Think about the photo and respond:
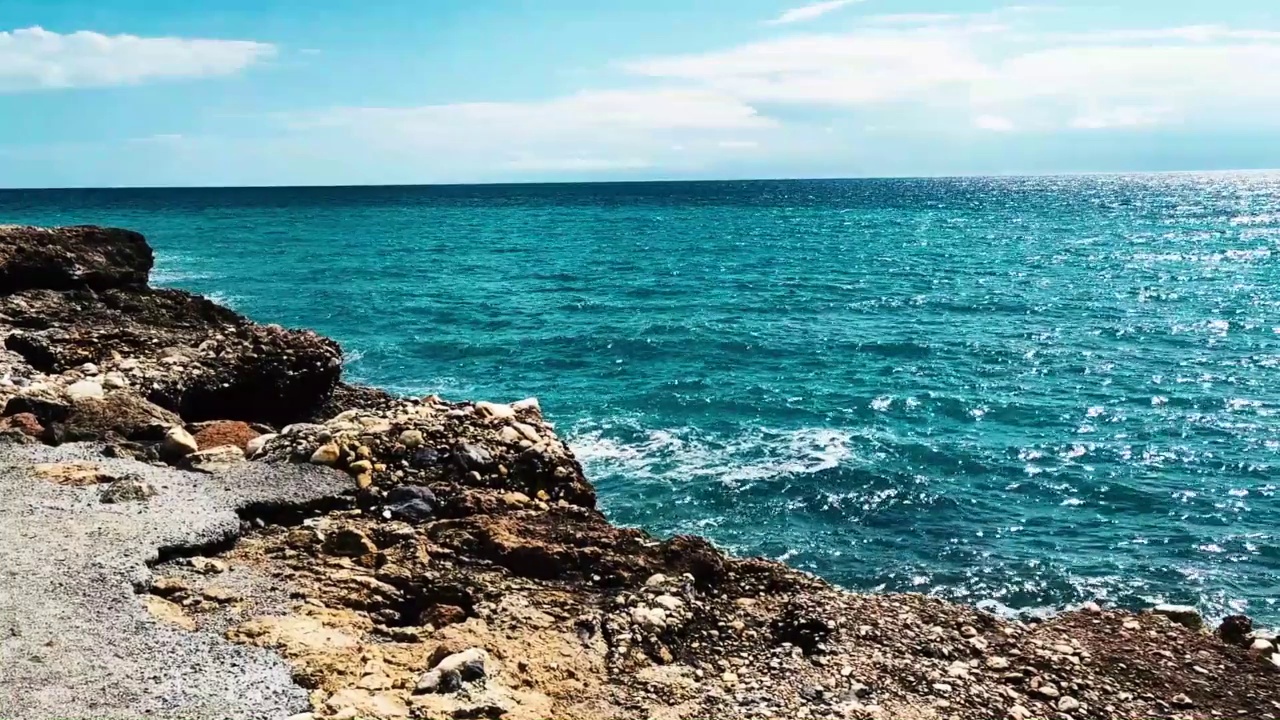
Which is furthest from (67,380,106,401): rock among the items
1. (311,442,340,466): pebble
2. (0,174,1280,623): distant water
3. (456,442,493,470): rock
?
(0,174,1280,623): distant water

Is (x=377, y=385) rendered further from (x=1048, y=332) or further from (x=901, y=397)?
(x=1048, y=332)

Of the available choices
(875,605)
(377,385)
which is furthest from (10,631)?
(377,385)

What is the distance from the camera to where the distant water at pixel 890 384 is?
17.1 meters

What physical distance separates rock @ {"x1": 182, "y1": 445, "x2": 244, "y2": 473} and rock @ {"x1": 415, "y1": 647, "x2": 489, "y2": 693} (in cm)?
556

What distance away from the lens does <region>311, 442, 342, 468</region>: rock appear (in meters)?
12.1

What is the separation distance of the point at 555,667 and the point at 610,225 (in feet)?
295

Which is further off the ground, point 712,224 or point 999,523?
point 712,224

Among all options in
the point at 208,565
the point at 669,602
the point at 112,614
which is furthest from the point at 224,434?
the point at 669,602

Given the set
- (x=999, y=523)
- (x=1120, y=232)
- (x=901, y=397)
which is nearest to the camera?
(x=999, y=523)

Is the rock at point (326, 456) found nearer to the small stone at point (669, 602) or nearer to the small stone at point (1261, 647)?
the small stone at point (669, 602)

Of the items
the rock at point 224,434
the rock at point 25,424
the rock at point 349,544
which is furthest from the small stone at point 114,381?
the rock at point 349,544

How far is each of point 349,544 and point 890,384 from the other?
20.7 m

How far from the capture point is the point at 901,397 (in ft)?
85.6

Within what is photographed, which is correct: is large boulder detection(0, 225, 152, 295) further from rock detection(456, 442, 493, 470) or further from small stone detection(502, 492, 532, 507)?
small stone detection(502, 492, 532, 507)
